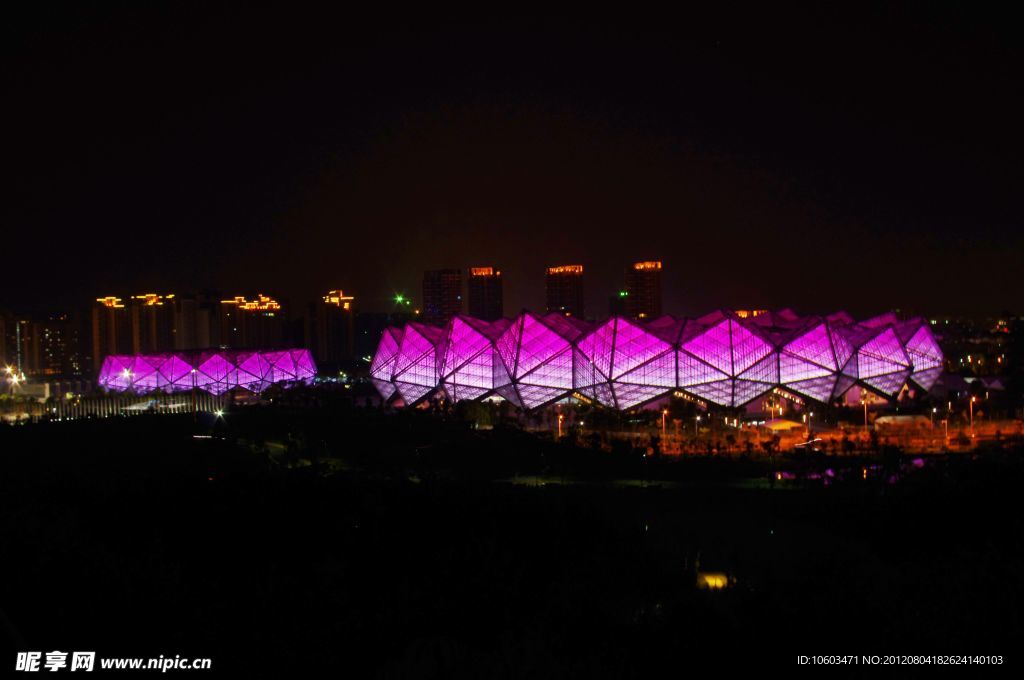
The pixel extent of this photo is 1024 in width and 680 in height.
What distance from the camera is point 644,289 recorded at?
3314 inches

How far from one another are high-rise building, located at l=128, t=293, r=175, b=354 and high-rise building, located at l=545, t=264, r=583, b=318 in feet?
111

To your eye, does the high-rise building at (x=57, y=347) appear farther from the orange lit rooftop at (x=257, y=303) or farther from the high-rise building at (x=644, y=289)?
the high-rise building at (x=644, y=289)

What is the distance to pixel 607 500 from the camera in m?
17.8

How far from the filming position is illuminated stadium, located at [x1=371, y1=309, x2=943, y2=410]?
3203cm

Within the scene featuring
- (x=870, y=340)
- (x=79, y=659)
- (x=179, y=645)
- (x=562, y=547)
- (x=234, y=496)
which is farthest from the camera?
(x=870, y=340)

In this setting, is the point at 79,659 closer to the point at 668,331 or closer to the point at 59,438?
the point at 59,438

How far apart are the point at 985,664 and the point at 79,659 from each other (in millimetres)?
6948

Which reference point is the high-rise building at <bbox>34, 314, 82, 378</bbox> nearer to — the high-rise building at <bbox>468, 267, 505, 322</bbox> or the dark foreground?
the high-rise building at <bbox>468, 267, 505, 322</bbox>

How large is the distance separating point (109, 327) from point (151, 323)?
2.89 meters

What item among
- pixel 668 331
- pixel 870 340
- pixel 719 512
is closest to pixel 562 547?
pixel 719 512

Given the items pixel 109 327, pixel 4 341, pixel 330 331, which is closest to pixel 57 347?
pixel 4 341

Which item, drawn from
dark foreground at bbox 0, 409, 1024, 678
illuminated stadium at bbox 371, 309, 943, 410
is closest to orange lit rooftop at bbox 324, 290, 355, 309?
illuminated stadium at bbox 371, 309, 943, 410

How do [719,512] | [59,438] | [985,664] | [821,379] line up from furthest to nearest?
[821,379], [59,438], [719,512], [985,664]

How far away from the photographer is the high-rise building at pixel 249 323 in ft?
227
